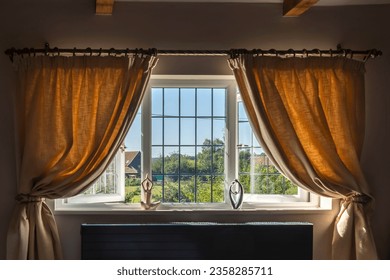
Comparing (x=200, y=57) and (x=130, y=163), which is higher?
(x=200, y=57)

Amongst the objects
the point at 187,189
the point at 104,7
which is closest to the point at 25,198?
the point at 187,189

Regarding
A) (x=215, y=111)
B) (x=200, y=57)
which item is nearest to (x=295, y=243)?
(x=215, y=111)

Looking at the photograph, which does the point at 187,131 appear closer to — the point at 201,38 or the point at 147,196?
the point at 147,196

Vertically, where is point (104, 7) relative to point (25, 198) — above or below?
above

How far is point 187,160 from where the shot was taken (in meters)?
4.11

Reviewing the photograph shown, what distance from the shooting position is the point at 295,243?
12.6ft

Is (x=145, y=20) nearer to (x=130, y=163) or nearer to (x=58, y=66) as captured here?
(x=58, y=66)

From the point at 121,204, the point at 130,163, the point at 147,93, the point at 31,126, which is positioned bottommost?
the point at 121,204

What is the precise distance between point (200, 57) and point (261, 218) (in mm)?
1243

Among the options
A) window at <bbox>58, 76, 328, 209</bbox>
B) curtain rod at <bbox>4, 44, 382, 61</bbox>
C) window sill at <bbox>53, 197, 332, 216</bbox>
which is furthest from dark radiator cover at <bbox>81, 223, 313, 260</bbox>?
curtain rod at <bbox>4, 44, 382, 61</bbox>

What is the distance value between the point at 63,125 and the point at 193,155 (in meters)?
0.99

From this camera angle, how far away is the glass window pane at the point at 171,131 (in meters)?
4.09

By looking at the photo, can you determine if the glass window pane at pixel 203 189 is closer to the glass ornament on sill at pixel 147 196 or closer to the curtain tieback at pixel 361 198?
the glass ornament on sill at pixel 147 196

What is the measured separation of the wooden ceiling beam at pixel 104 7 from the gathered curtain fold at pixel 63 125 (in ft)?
1.06
